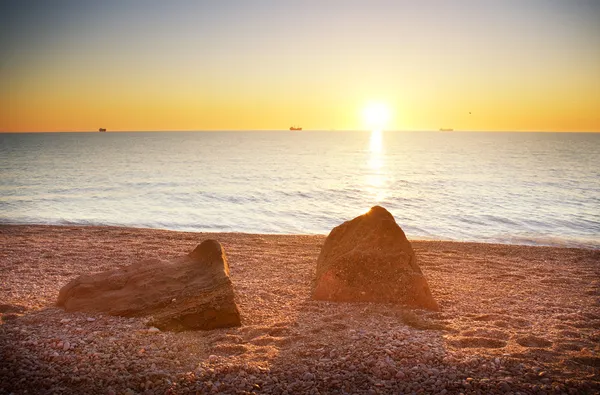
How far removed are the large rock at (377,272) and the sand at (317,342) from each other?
26 centimetres

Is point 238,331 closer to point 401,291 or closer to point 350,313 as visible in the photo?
point 350,313

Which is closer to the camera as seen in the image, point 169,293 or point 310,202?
point 169,293

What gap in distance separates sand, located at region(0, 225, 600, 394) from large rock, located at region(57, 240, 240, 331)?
9.0 inches

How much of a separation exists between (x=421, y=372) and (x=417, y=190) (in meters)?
A: 25.2

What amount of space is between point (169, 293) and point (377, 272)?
3607 mm

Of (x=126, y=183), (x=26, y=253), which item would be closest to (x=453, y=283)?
(x=26, y=253)

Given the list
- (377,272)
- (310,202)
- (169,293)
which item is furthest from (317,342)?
(310,202)

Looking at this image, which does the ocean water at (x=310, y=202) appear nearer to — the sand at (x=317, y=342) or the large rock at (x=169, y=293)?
the sand at (x=317, y=342)

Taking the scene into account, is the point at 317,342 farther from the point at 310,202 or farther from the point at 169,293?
the point at 310,202

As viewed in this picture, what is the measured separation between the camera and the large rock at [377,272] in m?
7.23

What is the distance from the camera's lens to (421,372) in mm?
4801

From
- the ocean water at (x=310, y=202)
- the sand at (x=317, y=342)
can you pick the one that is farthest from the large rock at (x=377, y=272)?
the ocean water at (x=310, y=202)

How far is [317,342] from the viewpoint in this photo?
567 cm

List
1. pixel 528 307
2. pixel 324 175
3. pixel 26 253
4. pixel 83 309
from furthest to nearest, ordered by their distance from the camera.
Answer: pixel 324 175 < pixel 26 253 < pixel 528 307 < pixel 83 309
